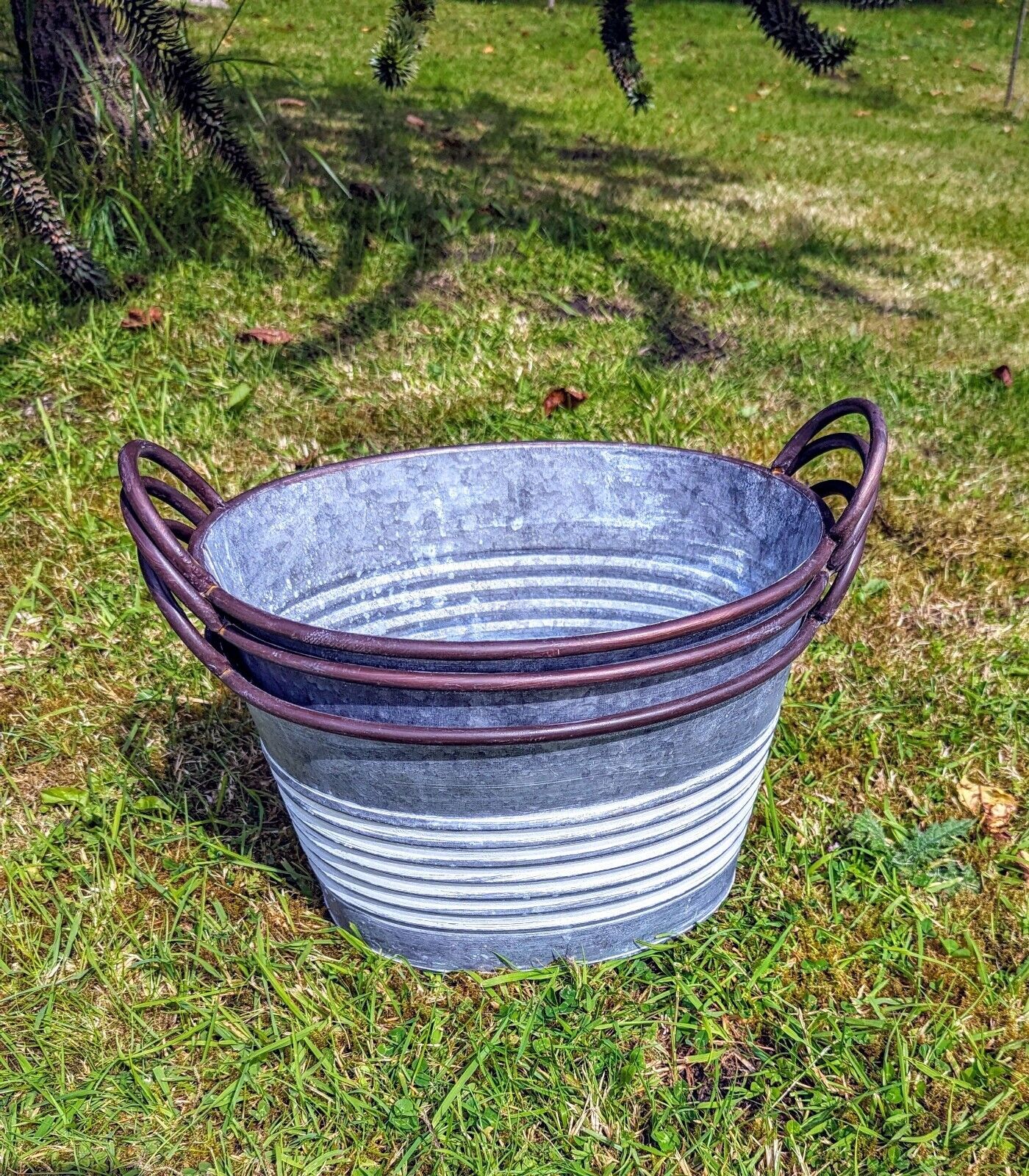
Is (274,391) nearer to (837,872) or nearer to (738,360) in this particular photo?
(738,360)

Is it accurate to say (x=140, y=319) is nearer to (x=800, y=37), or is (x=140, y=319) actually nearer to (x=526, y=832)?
(x=800, y=37)

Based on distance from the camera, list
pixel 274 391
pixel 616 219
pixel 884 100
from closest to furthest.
Answer: pixel 274 391 < pixel 616 219 < pixel 884 100

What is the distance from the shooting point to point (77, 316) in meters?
3.17

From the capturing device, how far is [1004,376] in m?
3.45

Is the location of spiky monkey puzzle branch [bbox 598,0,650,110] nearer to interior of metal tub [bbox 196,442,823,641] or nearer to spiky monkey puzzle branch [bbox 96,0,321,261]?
spiky monkey puzzle branch [bbox 96,0,321,261]

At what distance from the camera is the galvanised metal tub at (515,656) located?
125cm

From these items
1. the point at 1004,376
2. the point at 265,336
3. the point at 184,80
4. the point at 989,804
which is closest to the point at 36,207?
the point at 184,80

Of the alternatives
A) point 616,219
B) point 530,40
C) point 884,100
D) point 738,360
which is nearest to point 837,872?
point 738,360

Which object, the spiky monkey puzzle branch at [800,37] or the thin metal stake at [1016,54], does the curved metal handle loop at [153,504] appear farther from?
the thin metal stake at [1016,54]

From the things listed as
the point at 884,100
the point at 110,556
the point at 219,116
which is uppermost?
the point at 219,116

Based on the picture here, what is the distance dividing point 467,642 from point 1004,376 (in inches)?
113

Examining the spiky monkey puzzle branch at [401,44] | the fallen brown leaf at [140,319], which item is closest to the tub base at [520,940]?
the spiky monkey puzzle branch at [401,44]

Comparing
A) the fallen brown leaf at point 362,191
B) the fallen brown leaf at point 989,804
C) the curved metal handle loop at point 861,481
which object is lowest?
the fallen brown leaf at point 989,804

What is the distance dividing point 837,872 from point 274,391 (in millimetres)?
2029
